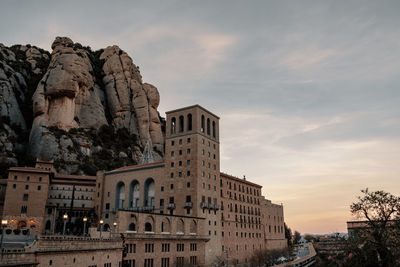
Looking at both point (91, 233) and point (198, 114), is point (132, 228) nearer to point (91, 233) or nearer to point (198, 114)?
point (91, 233)

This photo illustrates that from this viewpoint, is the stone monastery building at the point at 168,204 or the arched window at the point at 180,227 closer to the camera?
the stone monastery building at the point at 168,204

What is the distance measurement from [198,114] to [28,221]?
42139 mm

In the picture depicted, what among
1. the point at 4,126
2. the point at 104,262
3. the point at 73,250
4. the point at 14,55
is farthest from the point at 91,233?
the point at 14,55

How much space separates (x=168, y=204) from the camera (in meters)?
65.3

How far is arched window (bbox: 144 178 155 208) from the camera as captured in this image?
70156mm

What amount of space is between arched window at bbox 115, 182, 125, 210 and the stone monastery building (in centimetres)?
21

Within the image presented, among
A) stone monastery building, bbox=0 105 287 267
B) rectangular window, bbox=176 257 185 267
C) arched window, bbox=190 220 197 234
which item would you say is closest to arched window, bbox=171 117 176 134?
stone monastery building, bbox=0 105 287 267

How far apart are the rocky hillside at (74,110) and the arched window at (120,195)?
28.8 m

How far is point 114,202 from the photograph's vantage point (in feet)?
245

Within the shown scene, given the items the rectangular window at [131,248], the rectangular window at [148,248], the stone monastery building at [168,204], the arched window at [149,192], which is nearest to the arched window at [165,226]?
the stone monastery building at [168,204]

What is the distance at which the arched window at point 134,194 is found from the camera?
7244cm

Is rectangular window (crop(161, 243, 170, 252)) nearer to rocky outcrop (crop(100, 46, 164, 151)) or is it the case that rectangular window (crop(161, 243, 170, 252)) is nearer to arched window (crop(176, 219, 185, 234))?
arched window (crop(176, 219, 185, 234))

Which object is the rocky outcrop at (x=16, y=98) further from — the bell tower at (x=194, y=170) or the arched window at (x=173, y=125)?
the bell tower at (x=194, y=170)

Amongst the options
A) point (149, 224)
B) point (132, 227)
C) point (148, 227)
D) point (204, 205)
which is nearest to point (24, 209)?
point (132, 227)
